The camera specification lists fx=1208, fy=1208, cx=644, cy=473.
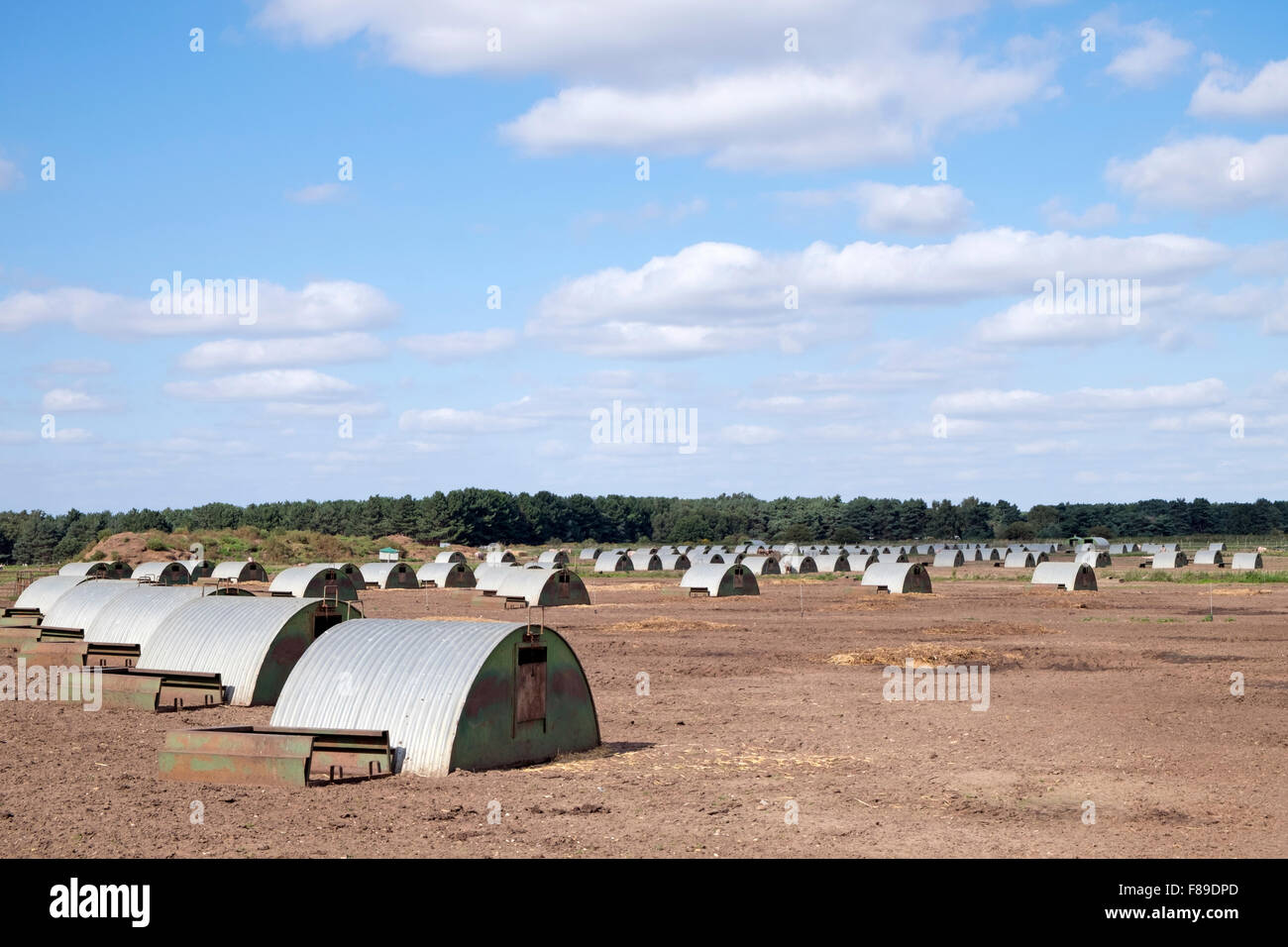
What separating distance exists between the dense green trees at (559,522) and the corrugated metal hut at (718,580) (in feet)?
214

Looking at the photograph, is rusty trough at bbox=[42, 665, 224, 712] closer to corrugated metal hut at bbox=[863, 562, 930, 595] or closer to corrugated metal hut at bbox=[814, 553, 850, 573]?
corrugated metal hut at bbox=[863, 562, 930, 595]

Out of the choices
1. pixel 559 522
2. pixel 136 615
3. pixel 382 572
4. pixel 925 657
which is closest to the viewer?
pixel 136 615

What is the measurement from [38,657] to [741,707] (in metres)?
15.0

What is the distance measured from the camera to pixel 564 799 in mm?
13234

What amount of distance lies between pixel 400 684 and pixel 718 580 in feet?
146

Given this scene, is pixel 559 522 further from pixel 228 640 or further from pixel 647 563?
Answer: pixel 228 640

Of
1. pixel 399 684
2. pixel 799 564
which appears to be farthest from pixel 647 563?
pixel 399 684

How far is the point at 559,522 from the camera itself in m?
172

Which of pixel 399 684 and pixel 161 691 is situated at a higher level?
pixel 399 684

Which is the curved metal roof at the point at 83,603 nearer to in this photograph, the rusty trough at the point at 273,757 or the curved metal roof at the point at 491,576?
the rusty trough at the point at 273,757

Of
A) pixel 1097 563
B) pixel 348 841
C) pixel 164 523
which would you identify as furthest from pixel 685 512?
pixel 348 841

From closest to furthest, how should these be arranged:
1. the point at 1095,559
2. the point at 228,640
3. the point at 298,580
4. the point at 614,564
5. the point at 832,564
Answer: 1. the point at 228,640
2. the point at 298,580
3. the point at 614,564
4. the point at 832,564
5. the point at 1095,559
